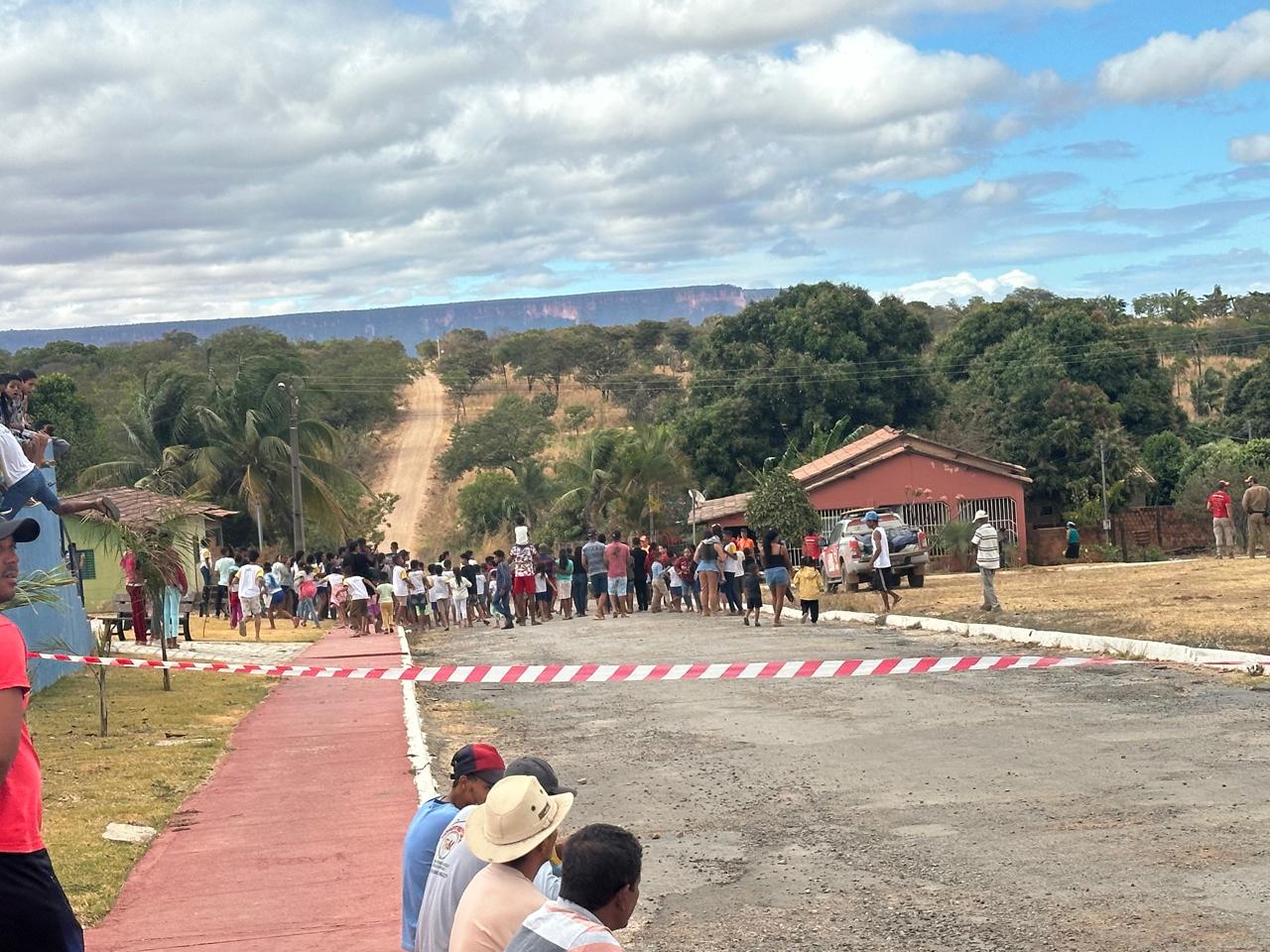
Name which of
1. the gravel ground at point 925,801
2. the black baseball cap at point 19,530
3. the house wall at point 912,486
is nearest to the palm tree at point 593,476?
the house wall at point 912,486

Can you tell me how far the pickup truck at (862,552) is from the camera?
3300 centimetres

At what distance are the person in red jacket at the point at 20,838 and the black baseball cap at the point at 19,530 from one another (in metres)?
0.03

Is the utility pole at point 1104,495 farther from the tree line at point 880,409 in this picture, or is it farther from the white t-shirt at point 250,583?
the white t-shirt at point 250,583

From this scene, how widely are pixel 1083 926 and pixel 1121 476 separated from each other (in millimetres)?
49046

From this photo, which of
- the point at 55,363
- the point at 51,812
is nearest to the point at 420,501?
the point at 55,363

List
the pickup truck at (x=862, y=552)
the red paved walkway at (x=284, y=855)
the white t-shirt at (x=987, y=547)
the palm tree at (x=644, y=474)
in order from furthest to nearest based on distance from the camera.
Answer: the palm tree at (x=644, y=474), the pickup truck at (x=862, y=552), the white t-shirt at (x=987, y=547), the red paved walkway at (x=284, y=855)

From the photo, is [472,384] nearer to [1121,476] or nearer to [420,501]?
[420,501]

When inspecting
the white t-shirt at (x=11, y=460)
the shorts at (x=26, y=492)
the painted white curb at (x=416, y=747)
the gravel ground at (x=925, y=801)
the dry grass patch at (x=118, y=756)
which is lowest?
the gravel ground at (x=925, y=801)

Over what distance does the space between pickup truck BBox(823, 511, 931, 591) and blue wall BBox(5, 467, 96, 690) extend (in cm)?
1579

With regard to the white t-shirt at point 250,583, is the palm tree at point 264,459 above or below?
above

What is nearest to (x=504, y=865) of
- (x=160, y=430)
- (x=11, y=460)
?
(x=11, y=460)

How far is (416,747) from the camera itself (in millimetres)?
13680

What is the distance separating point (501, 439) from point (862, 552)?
50.1 metres

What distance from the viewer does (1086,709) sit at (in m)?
13.7
